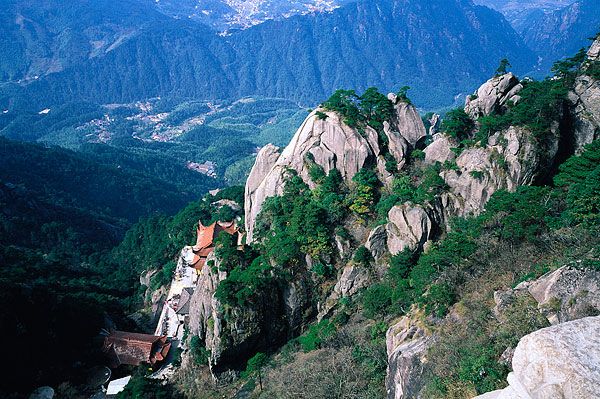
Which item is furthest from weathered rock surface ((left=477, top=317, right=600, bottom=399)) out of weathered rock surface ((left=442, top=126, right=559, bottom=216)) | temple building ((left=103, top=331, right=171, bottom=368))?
temple building ((left=103, top=331, right=171, bottom=368))

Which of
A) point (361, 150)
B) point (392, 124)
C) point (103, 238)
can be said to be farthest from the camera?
point (103, 238)

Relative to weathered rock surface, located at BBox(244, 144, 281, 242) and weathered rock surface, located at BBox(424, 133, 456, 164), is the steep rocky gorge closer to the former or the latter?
weathered rock surface, located at BBox(424, 133, 456, 164)

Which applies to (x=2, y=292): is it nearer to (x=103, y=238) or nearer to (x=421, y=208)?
(x=421, y=208)

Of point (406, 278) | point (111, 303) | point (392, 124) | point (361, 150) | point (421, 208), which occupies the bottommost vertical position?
point (111, 303)

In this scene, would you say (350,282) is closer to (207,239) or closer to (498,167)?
(498,167)

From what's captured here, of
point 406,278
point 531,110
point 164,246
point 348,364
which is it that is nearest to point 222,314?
point 348,364

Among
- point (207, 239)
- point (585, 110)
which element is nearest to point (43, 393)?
point (207, 239)
